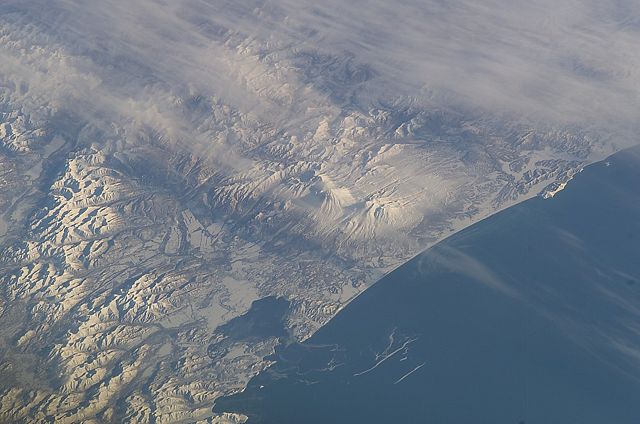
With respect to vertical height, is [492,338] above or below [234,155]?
below

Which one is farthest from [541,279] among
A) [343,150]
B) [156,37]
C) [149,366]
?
[156,37]

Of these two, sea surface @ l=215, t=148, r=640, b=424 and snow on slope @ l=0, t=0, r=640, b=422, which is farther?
snow on slope @ l=0, t=0, r=640, b=422

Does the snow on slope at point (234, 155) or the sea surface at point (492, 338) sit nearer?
the sea surface at point (492, 338)

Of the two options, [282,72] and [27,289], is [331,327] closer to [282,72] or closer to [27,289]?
[27,289]
